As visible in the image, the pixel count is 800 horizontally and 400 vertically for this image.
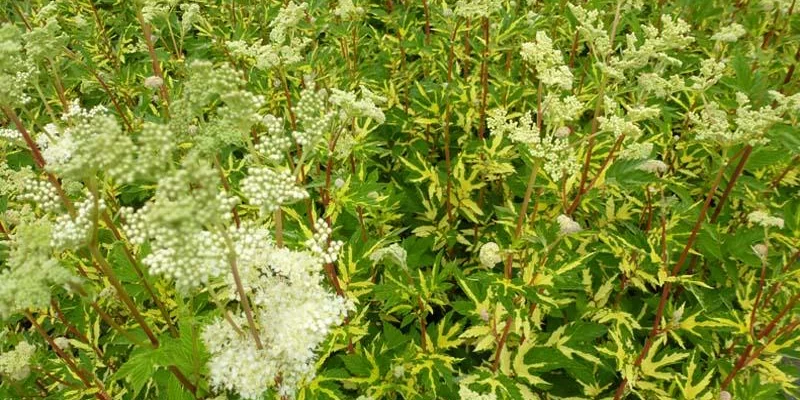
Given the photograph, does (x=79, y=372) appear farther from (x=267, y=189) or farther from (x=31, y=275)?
(x=267, y=189)

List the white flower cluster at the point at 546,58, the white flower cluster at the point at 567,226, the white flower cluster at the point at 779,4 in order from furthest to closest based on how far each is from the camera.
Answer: the white flower cluster at the point at 779,4 → the white flower cluster at the point at 546,58 → the white flower cluster at the point at 567,226

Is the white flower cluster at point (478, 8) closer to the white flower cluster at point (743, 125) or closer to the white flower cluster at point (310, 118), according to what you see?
the white flower cluster at point (743, 125)

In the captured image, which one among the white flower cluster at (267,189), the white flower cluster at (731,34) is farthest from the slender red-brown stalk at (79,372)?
the white flower cluster at (731,34)

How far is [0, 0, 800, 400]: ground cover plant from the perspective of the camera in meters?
1.81

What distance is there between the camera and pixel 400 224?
167 inches

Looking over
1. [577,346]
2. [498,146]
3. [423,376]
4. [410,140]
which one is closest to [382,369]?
[423,376]

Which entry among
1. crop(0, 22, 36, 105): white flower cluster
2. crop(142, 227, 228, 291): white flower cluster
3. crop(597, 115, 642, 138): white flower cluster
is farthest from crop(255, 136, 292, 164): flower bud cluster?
crop(597, 115, 642, 138): white flower cluster

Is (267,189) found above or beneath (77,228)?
above

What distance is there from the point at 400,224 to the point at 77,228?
273cm

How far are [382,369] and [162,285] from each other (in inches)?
53.4

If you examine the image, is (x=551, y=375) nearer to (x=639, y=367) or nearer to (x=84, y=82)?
(x=639, y=367)

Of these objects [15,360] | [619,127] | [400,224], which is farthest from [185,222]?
[400,224]

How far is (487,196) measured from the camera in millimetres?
4273

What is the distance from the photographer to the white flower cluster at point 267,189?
169 centimetres
